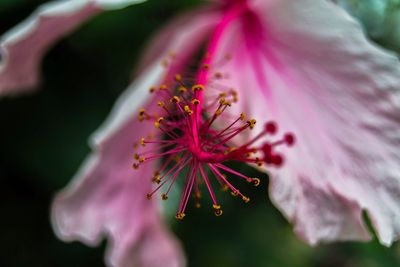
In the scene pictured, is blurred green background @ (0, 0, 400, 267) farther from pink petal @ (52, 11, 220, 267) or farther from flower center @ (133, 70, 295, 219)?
flower center @ (133, 70, 295, 219)

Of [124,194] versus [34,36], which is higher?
[34,36]

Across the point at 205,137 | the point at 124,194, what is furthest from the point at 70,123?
the point at 205,137

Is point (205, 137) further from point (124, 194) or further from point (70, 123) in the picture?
point (70, 123)

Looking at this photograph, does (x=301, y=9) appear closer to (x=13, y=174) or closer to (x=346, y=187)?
(x=346, y=187)

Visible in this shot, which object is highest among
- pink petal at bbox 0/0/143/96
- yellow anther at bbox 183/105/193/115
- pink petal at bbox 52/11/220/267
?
pink petal at bbox 0/0/143/96

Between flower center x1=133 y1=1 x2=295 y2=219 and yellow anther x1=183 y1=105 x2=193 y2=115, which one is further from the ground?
yellow anther x1=183 y1=105 x2=193 y2=115

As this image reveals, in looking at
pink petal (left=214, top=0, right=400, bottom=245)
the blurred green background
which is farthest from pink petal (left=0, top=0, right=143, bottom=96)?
pink petal (left=214, top=0, right=400, bottom=245)
